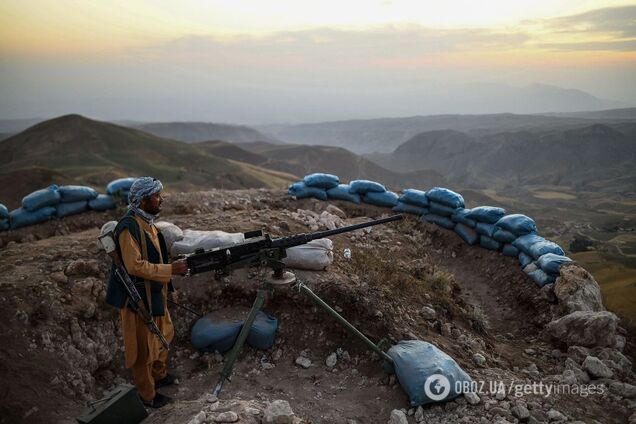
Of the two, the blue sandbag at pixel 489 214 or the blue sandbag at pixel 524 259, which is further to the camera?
the blue sandbag at pixel 489 214

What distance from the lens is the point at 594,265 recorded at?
23.5ft

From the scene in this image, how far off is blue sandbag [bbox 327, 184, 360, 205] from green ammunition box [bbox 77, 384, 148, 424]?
7.49m

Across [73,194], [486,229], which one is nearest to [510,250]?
[486,229]

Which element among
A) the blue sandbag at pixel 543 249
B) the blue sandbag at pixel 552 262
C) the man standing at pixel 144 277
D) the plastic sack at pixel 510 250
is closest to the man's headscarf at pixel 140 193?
the man standing at pixel 144 277

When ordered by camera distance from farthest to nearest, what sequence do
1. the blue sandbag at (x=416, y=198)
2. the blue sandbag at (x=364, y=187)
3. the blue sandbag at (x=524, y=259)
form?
the blue sandbag at (x=364, y=187), the blue sandbag at (x=416, y=198), the blue sandbag at (x=524, y=259)

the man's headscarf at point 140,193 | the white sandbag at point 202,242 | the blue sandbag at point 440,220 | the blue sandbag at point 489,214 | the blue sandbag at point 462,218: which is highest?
the man's headscarf at point 140,193

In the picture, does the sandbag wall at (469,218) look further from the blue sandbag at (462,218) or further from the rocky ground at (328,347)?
the rocky ground at (328,347)

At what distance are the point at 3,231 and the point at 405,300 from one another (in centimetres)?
837

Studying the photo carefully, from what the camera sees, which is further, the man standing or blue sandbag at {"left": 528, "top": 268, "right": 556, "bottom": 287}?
blue sandbag at {"left": 528, "top": 268, "right": 556, "bottom": 287}

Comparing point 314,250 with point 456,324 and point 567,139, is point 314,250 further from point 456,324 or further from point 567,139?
point 567,139

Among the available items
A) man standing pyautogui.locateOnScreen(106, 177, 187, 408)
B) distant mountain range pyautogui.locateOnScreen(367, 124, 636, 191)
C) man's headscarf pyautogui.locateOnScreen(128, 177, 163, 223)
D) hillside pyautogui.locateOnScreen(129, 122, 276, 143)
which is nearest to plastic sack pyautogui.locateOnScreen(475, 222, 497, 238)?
man standing pyautogui.locateOnScreen(106, 177, 187, 408)

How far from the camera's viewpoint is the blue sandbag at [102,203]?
943 centimetres

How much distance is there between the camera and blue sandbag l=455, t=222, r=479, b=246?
830 cm

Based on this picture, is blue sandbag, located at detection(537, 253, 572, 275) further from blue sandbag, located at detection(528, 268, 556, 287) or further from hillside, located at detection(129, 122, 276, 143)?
hillside, located at detection(129, 122, 276, 143)
